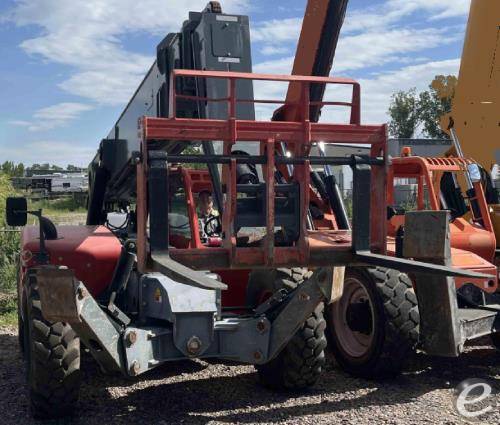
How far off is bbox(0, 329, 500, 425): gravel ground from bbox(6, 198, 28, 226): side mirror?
1.47 metres

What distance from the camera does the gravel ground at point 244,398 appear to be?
17.4 feet

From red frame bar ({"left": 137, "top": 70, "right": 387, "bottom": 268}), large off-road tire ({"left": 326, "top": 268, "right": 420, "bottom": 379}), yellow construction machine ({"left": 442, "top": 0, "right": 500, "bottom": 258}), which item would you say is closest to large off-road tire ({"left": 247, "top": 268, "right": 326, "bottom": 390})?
large off-road tire ({"left": 326, "top": 268, "right": 420, "bottom": 379})

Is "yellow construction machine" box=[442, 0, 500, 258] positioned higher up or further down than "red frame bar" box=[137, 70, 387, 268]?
higher up

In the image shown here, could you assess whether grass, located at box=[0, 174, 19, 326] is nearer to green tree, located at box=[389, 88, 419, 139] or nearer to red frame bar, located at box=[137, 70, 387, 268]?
red frame bar, located at box=[137, 70, 387, 268]

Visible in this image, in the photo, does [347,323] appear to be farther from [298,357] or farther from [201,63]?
[201,63]

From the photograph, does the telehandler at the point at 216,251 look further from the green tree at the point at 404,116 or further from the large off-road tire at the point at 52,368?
the green tree at the point at 404,116

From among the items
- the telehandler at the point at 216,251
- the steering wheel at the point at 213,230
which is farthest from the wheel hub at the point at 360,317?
the steering wheel at the point at 213,230

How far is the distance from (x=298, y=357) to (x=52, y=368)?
194cm

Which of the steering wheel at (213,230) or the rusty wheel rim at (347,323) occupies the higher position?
the steering wheel at (213,230)

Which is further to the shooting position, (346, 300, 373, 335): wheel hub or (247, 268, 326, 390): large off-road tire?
(346, 300, 373, 335): wheel hub

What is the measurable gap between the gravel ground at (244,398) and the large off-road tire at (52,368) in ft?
0.64

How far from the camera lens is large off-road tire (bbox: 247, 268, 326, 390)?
18.8ft

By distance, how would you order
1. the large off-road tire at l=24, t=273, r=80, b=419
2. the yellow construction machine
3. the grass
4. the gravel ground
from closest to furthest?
the large off-road tire at l=24, t=273, r=80, b=419
the gravel ground
the yellow construction machine
the grass

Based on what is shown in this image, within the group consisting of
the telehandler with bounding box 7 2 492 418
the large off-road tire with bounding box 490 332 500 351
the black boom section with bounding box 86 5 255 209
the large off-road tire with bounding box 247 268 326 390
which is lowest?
the large off-road tire with bounding box 490 332 500 351
